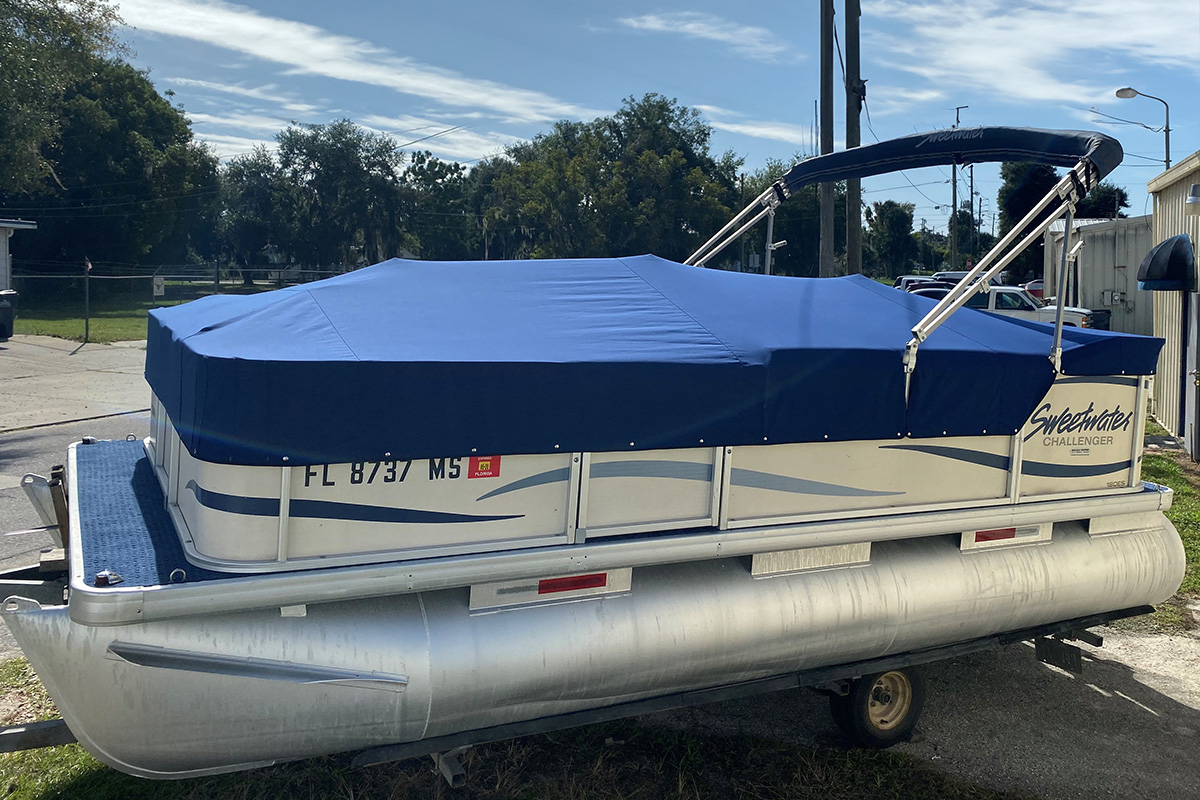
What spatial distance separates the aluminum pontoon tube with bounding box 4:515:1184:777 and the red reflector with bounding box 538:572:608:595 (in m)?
0.08

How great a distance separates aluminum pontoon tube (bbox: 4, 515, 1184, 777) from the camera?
128 inches

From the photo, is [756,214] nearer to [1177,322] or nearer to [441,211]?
[1177,322]

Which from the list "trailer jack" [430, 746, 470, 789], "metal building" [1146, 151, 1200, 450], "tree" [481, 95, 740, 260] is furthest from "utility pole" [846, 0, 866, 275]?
"tree" [481, 95, 740, 260]

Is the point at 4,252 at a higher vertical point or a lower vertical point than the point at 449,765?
higher

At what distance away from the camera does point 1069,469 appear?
16.7 feet

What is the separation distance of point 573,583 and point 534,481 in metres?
0.48

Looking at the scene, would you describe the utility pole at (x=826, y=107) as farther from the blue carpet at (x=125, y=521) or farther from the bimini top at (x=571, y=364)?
the blue carpet at (x=125, y=521)

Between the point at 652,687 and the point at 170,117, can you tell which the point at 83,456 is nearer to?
the point at 652,687

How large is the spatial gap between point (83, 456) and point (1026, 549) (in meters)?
5.37

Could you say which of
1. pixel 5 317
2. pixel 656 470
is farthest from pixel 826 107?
pixel 5 317

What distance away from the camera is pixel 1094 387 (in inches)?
201

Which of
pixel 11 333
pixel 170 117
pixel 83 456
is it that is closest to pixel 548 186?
pixel 170 117

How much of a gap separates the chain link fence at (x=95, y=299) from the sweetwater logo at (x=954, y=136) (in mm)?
19642

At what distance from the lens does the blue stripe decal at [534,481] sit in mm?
3764
